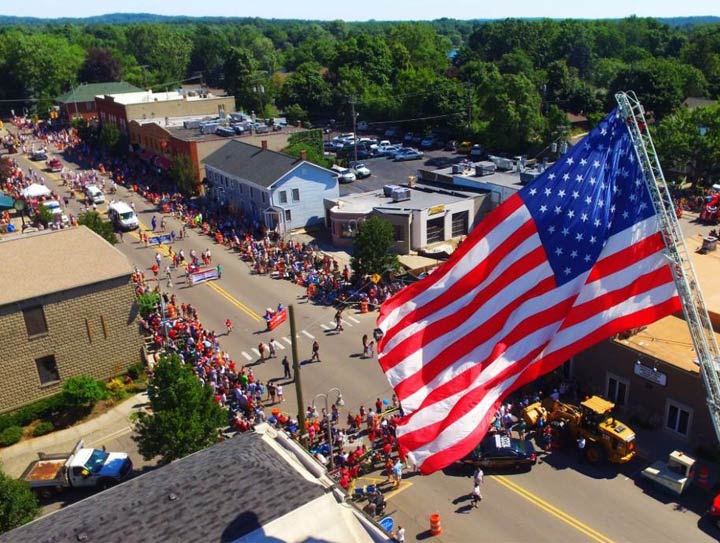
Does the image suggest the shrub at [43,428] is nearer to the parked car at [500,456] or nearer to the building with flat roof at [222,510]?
the building with flat roof at [222,510]

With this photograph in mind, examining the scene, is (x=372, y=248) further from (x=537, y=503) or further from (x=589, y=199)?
(x=589, y=199)

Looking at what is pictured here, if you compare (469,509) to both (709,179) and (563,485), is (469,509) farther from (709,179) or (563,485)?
(709,179)

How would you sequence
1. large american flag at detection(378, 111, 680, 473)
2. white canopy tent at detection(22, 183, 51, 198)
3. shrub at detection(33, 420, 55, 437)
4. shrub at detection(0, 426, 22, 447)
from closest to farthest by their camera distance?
large american flag at detection(378, 111, 680, 473)
shrub at detection(0, 426, 22, 447)
shrub at detection(33, 420, 55, 437)
white canopy tent at detection(22, 183, 51, 198)

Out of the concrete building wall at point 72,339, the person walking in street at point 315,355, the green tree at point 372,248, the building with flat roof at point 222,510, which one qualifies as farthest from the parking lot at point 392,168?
the building with flat roof at point 222,510

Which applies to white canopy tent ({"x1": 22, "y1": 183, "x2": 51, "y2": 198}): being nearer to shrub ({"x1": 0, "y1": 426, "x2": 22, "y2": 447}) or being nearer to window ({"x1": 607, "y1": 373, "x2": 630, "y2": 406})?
shrub ({"x1": 0, "y1": 426, "x2": 22, "y2": 447})

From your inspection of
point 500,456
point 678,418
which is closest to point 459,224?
point 678,418

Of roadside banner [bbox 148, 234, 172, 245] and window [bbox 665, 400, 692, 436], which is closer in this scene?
window [bbox 665, 400, 692, 436]

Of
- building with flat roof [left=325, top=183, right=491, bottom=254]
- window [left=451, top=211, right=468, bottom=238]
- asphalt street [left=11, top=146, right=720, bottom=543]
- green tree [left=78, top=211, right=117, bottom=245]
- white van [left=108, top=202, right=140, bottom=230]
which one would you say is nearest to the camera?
asphalt street [left=11, top=146, right=720, bottom=543]

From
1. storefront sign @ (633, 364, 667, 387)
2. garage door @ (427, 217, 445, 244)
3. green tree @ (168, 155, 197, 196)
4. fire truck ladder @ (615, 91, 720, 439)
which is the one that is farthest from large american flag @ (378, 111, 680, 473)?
green tree @ (168, 155, 197, 196)

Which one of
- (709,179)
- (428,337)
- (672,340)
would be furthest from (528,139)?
(428,337)
